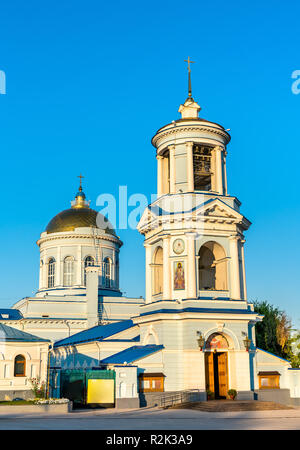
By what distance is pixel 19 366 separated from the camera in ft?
108

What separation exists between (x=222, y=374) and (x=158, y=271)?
7707 millimetres

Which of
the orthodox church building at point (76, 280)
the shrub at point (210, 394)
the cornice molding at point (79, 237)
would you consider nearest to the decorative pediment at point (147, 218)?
the shrub at point (210, 394)

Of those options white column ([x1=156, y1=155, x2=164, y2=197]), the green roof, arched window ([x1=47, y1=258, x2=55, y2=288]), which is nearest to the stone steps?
the green roof

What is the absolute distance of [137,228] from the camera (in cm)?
3738

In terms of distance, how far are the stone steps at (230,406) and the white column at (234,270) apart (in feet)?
21.0

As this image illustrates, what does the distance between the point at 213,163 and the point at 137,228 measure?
6.55 meters

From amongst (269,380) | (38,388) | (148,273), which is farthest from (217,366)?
(38,388)

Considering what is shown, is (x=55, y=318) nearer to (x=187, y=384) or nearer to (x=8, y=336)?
(x=8, y=336)

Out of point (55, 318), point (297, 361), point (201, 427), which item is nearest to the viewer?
point (201, 427)

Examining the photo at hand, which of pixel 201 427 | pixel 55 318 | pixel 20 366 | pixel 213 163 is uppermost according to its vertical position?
pixel 213 163

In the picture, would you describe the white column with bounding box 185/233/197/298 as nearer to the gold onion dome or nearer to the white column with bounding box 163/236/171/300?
the white column with bounding box 163/236/171/300

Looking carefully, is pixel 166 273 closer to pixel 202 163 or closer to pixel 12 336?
pixel 202 163

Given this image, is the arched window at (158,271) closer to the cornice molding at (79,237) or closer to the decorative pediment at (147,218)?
the decorative pediment at (147,218)
